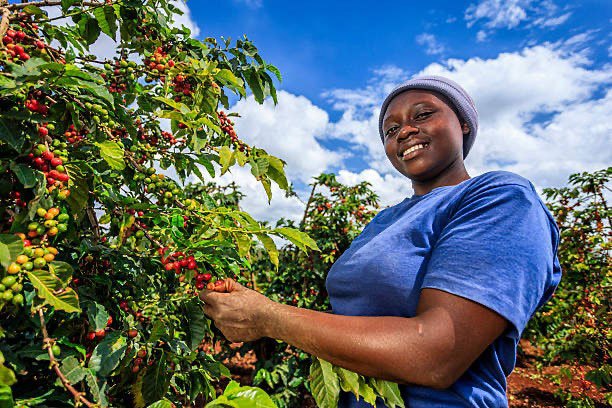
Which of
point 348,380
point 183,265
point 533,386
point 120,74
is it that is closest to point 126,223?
point 183,265

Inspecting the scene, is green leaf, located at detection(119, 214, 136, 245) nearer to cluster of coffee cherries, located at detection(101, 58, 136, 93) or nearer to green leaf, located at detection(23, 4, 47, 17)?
cluster of coffee cherries, located at detection(101, 58, 136, 93)

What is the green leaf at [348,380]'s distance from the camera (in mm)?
1038

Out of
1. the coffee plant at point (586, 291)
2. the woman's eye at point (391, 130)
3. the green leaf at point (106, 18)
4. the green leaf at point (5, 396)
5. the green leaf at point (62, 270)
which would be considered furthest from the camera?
the coffee plant at point (586, 291)

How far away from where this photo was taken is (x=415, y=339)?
37.8 inches

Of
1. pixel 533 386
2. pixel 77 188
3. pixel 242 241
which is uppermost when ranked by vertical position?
pixel 77 188

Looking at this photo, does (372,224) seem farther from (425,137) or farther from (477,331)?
(477,331)

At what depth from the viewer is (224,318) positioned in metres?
1.32

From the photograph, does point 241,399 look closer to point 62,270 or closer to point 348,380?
point 348,380

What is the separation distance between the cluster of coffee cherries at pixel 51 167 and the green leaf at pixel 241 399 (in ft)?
2.95

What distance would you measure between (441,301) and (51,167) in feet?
4.56

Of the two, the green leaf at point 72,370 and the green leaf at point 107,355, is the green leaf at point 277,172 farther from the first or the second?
the green leaf at point 72,370

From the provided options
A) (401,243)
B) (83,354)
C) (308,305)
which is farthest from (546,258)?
(308,305)

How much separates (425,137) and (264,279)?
20.1 ft

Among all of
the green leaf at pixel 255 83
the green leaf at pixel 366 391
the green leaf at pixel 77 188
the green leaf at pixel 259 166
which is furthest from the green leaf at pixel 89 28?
the green leaf at pixel 366 391
